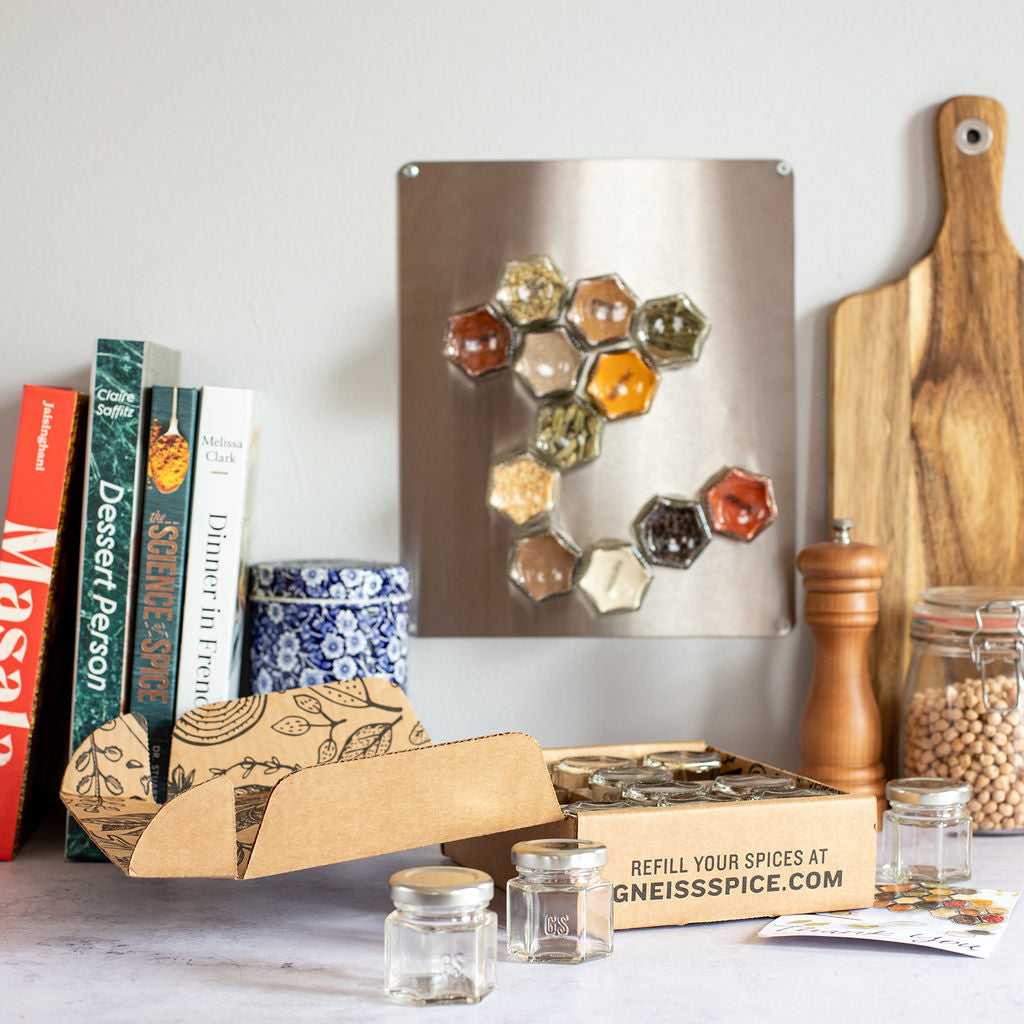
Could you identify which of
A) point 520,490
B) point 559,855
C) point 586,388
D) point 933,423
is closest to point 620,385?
point 586,388

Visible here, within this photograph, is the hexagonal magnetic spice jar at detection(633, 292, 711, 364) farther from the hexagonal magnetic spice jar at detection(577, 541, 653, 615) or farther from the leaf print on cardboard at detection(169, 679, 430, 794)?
the leaf print on cardboard at detection(169, 679, 430, 794)

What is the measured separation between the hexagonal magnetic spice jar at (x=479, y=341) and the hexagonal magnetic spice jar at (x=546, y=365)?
0.02 m

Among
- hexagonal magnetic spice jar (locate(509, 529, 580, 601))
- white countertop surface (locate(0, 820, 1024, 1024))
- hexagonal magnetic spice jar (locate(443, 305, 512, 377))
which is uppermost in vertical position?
hexagonal magnetic spice jar (locate(443, 305, 512, 377))

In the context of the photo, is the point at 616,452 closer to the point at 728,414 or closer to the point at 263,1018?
the point at 728,414

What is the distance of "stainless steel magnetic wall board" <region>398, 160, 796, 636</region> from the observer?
3.71 feet

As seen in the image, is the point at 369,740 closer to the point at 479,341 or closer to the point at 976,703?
the point at 479,341

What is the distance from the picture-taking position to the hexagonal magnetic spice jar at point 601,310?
3.68ft

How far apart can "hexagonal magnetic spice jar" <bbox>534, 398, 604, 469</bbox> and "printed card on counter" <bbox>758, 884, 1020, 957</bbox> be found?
48cm

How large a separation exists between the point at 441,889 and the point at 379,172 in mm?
740

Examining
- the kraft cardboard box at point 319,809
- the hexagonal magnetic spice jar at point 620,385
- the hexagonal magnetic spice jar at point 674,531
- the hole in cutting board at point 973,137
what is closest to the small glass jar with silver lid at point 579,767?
the kraft cardboard box at point 319,809

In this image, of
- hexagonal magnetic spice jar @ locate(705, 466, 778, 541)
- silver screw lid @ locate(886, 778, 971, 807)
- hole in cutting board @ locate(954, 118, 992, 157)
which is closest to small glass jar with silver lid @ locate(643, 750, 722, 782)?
silver screw lid @ locate(886, 778, 971, 807)

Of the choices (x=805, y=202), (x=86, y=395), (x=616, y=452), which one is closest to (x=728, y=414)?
(x=616, y=452)

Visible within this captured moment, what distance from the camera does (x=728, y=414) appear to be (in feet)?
3.72

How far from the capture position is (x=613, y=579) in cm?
112
